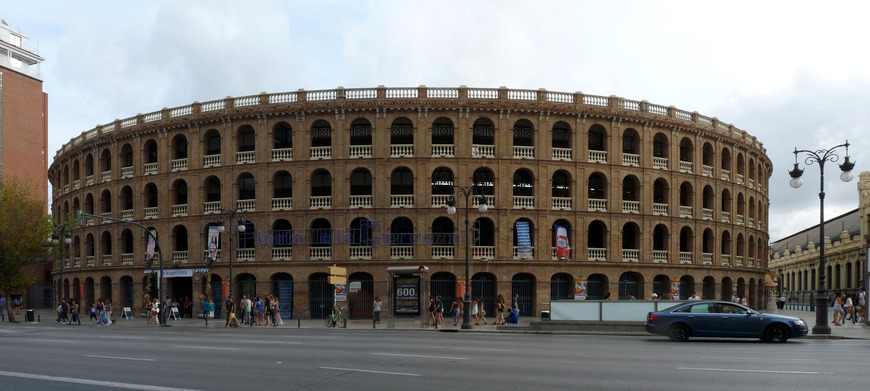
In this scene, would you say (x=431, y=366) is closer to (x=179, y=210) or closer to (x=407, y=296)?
(x=407, y=296)

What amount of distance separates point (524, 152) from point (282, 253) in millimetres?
17171

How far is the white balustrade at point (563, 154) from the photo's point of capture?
4653cm

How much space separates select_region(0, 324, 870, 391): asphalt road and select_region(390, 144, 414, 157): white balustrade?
24057 millimetres

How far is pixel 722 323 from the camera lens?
23.6 metres

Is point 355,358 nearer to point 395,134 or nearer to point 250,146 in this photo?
point 395,134

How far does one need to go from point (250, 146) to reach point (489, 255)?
1819 cm

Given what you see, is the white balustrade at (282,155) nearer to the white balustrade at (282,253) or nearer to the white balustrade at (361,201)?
the white balustrade at (361,201)

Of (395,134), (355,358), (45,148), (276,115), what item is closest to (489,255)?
(395,134)

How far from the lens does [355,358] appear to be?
57.4 feet

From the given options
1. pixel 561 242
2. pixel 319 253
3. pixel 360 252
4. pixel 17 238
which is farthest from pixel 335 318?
pixel 17 238

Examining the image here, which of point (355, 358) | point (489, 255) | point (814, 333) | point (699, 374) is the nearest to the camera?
point (699, 374)

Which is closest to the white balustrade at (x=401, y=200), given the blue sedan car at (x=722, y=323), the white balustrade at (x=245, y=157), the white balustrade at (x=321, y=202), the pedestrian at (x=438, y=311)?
the white balustrade at (x=321, y=202)

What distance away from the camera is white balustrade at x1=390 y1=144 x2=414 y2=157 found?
4584 centimetres

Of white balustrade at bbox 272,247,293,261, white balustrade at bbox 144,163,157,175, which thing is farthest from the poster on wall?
white balustrade at bbox 144,163,157,175
